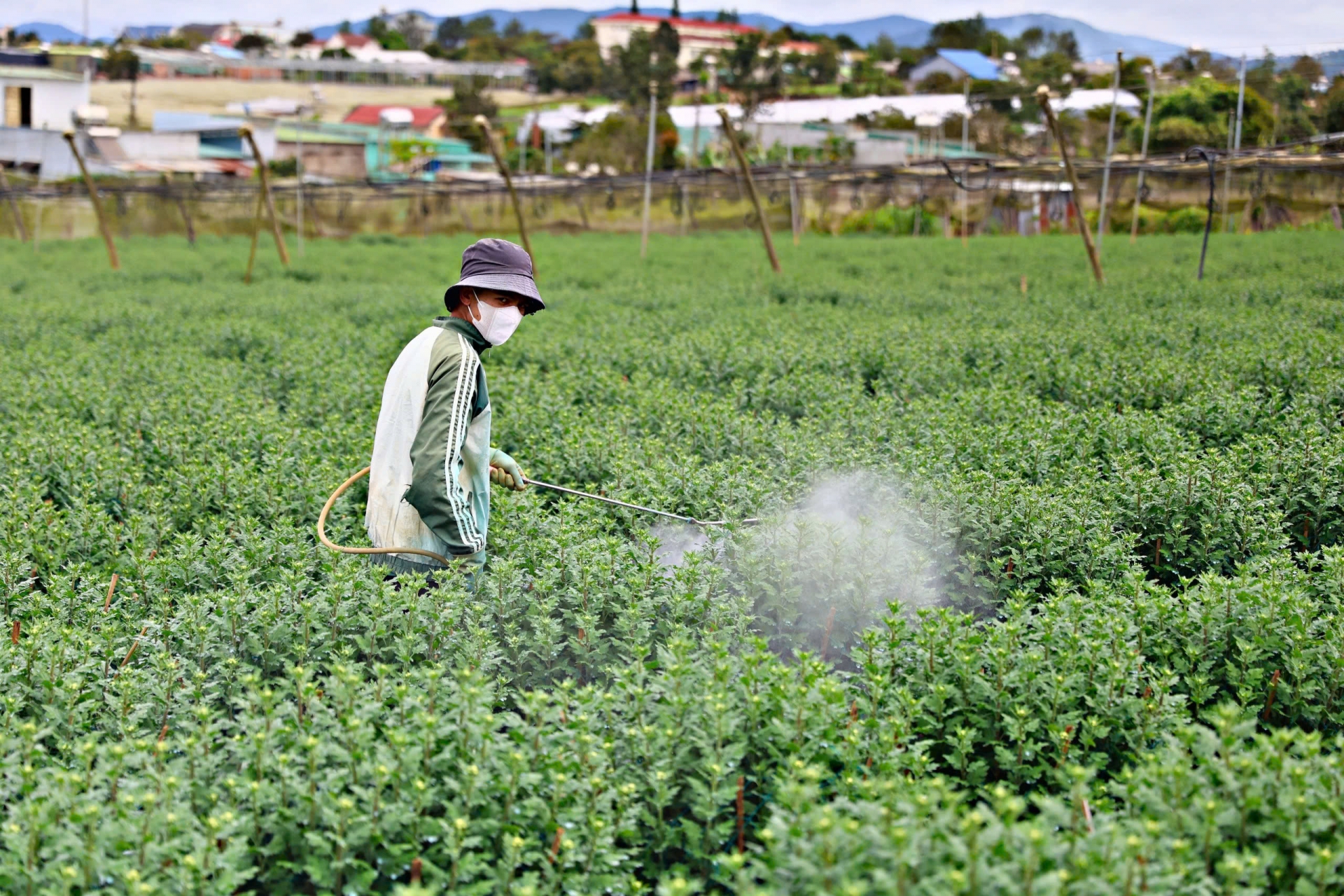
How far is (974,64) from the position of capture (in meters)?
95.2

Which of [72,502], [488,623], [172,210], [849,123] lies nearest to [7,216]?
[172,210]

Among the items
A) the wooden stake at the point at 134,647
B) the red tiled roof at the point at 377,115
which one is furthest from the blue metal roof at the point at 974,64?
the wooden stake at the point at 134,647

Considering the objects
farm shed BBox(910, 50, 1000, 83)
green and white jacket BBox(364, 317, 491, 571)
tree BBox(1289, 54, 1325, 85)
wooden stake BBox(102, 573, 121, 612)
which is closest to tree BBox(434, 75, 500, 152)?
farm shed BBox(910, 50, 1000, 83)

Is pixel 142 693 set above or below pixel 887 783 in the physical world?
below

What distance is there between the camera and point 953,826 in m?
2.95

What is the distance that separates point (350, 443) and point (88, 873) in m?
4.89

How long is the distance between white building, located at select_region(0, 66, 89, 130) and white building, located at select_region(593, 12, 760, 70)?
3152 inches

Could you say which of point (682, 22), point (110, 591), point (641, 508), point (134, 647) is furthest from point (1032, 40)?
point (134, 647)

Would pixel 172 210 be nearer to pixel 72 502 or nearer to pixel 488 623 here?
pixel 72 502

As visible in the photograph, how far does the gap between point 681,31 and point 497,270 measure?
6455 inches

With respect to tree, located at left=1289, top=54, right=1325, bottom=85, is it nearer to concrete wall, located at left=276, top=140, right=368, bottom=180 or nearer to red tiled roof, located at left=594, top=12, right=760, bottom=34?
concrete wall, located at left=276, top=140, right=368, bottom=180

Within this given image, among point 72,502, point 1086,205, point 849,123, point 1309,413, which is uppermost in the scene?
point 849,123

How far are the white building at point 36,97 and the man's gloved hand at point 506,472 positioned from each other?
68405 mm

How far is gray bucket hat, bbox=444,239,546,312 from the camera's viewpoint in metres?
4.65
